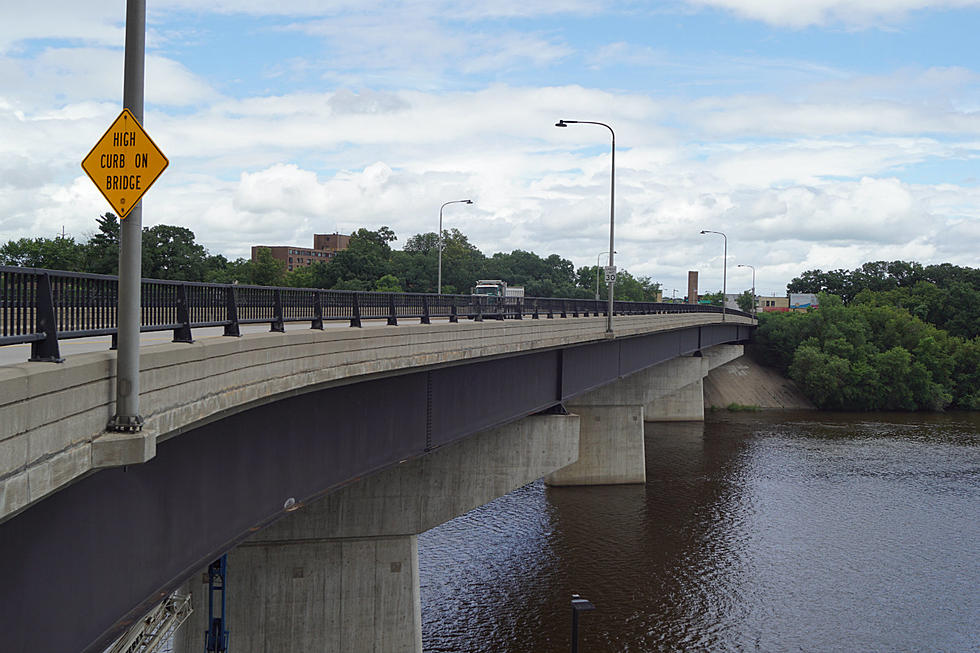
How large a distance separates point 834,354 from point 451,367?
70954 mm

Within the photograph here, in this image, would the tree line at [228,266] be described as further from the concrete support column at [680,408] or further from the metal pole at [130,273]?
the metal pole at [130,273]

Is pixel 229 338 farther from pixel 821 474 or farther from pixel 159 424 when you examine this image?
pixel 821 474

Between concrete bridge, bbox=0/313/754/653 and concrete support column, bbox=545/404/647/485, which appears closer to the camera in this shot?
concrete bridge, bbox=0/313/754/653

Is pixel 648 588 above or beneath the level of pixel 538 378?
beneath

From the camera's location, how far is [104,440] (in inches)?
298

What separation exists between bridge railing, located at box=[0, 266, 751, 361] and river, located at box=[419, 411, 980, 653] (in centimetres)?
1104

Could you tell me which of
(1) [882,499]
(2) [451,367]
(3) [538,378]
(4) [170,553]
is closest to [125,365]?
(4) [170,553]

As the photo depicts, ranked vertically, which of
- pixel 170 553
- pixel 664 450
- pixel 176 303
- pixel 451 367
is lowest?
pixel 664 450

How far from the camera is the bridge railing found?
23.6ft

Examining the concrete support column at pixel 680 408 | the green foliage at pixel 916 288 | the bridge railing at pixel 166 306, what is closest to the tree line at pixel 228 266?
the concrete support column at pixel 680 408

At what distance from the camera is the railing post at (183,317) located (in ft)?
32.7

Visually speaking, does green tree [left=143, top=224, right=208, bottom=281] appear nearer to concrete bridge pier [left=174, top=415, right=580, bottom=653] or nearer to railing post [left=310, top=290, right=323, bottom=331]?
concrete bridge pier [left=174, top=415, right=580, bottom=653]

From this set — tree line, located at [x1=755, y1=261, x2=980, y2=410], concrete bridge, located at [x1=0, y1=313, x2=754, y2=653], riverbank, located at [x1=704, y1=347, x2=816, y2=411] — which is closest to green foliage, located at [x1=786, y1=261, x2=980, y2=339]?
tree line, located at [x1=755, y1=261, x2=980, y2=410]

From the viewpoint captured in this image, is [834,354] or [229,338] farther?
[834,354]
